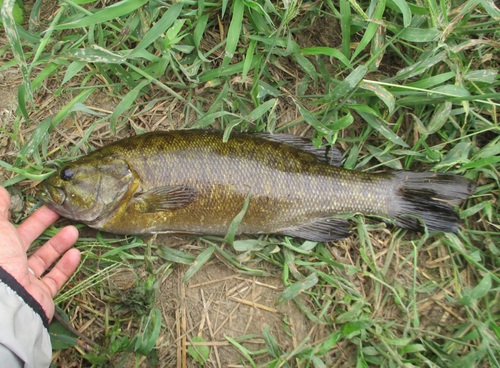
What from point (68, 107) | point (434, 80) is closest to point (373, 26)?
point (434, 80)

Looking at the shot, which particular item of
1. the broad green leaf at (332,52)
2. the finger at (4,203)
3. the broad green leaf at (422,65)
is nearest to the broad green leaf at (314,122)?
the broad green leaf at (332,52)

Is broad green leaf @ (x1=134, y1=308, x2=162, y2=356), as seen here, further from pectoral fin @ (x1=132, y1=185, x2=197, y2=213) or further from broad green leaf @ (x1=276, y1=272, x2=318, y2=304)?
broad green leaf @ (x1=276, y1=272, x2=318, y2=304)

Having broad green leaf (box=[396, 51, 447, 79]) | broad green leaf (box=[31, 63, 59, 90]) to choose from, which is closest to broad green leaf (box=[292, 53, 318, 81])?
broad green leaf (box=[396, 51, 447, 79])

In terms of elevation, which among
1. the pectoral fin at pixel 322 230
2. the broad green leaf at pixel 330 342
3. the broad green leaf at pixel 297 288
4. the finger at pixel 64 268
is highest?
the finger at pixel 64 268

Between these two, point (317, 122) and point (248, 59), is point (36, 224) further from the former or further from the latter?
point (317, 122)

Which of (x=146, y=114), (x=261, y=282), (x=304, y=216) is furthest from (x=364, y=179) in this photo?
(x=146, y=114)

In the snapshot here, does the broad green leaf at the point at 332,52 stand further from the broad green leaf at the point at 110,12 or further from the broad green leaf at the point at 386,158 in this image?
the broad green leaf at the point at 110,12
